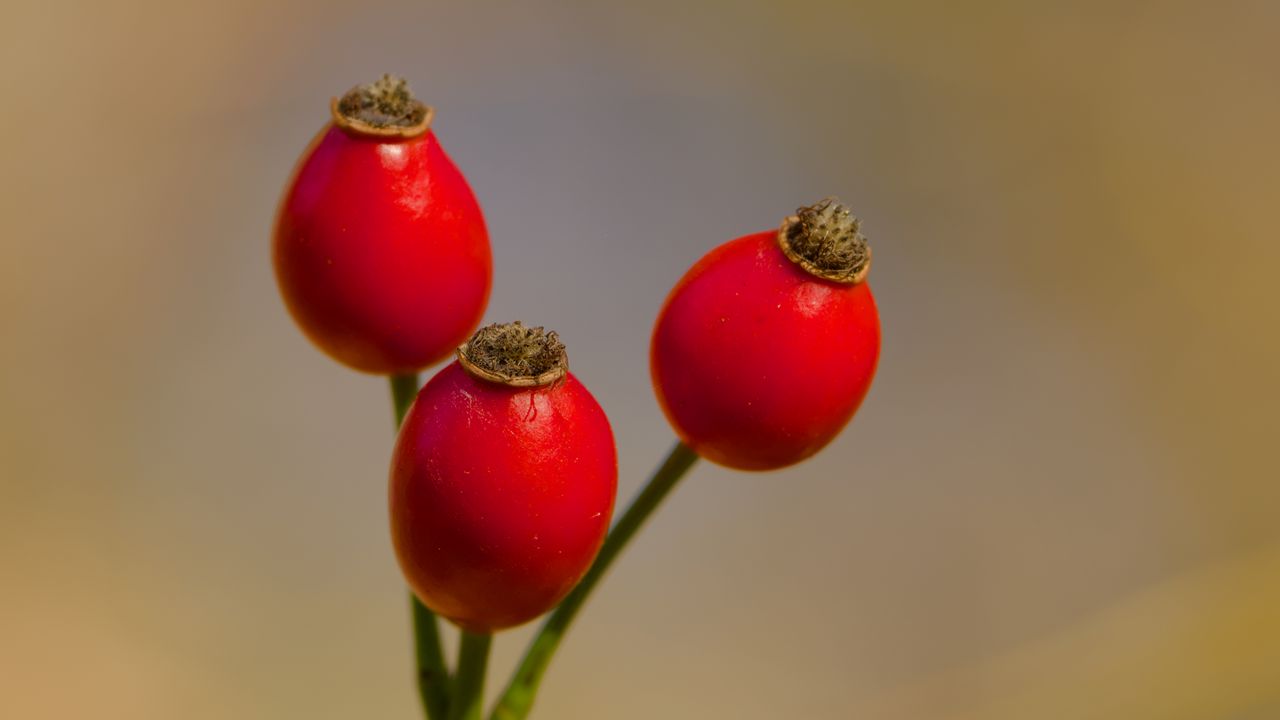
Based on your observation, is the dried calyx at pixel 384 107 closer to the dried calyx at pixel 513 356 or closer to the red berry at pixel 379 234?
the red berry at pixel 379 234

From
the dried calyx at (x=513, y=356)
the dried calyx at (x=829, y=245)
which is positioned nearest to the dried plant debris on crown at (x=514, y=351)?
the dried calyx at (x=513, y=356)

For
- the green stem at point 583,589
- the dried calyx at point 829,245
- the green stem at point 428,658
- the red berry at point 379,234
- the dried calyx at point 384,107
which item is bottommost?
the green stem at point 428,658

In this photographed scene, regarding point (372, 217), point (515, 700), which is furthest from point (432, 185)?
point (515, 700)

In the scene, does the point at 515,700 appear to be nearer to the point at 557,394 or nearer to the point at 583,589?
the point at 583,589

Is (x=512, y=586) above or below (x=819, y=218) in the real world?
below

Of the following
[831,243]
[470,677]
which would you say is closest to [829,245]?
[831,243]

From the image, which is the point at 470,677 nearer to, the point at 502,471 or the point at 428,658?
the point at 428,658

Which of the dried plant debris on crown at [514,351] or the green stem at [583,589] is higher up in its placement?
the dried plant debris on crown at [514,351]

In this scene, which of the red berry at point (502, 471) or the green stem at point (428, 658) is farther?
the green stem at point (428, 658)
